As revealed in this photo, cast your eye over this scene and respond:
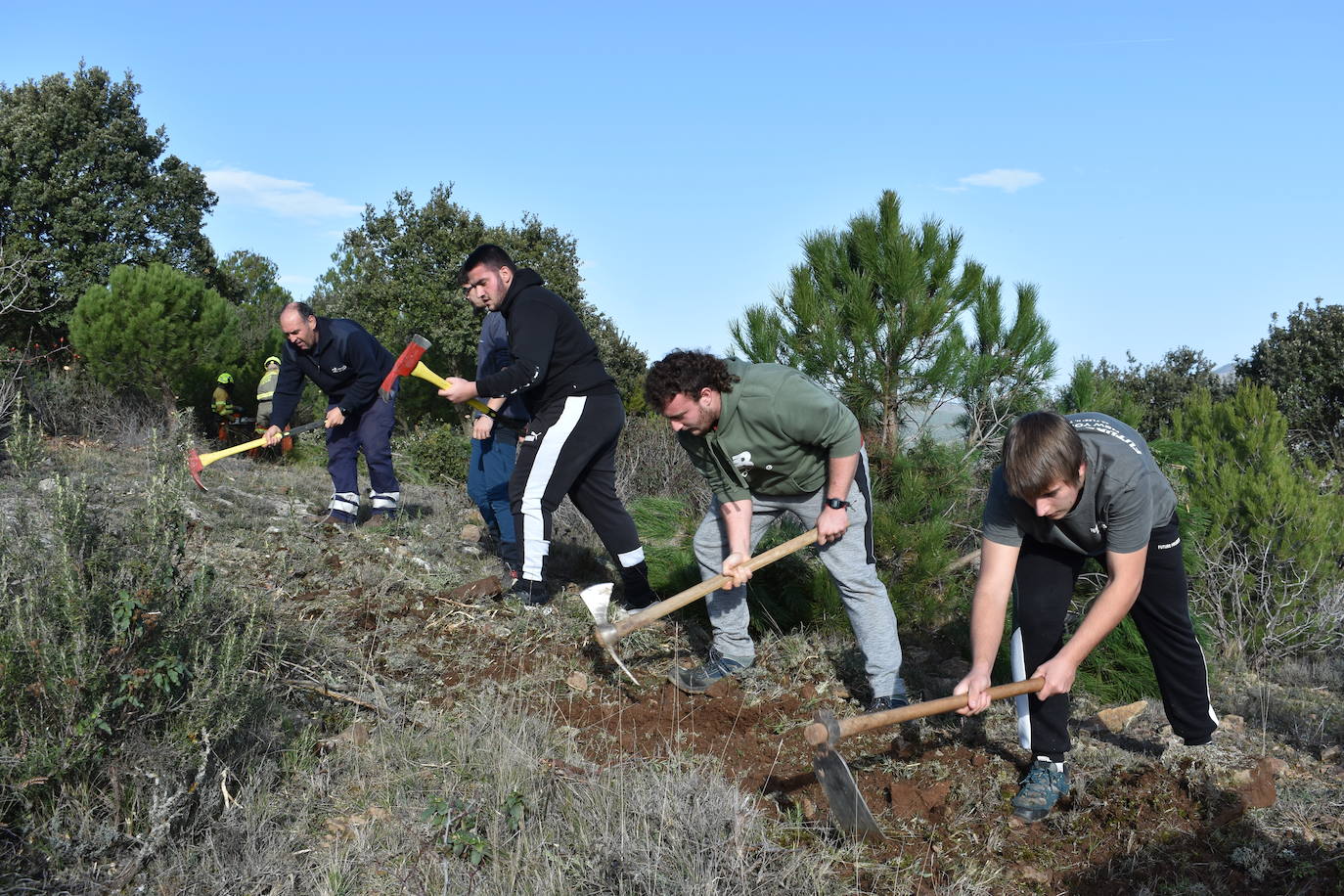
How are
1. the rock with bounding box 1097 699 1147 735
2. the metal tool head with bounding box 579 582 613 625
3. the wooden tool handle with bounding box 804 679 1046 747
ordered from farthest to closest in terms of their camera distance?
1. the metal tool head with bounding box 579 582 613 625
2. the rock with bounding box 1097 699 1147 735
3. the wooden tool handle with bounding box 804 679 1046 747

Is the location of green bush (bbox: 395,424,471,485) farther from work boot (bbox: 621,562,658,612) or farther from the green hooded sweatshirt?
the green hooded sweatshirt

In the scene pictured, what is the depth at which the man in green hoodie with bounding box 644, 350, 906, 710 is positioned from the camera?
3.60 m

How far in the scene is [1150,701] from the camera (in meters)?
4.26

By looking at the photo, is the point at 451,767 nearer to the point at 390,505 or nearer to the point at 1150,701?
the point at 1150,701

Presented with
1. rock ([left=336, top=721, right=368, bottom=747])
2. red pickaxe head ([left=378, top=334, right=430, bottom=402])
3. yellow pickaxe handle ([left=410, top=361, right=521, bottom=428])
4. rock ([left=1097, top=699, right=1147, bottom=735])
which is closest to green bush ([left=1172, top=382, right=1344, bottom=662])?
rock ([left=1097, top=699, right=1147, bottom=735])

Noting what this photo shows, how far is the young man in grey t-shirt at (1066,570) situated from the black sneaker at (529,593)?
2471 millimetres

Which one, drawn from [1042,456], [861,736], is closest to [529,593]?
[861,736]

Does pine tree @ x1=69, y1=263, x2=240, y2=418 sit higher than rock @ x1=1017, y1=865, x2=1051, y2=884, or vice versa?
pine tree @ x1=69, y1=263, x2=240, y2=418

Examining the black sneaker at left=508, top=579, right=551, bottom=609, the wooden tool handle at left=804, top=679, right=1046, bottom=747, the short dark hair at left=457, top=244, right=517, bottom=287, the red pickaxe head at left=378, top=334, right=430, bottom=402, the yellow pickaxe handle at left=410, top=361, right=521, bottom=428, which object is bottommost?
the black sneaker at left=508, top=579, right=551, bottom=609

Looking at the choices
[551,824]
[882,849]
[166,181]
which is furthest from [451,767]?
[166,181]

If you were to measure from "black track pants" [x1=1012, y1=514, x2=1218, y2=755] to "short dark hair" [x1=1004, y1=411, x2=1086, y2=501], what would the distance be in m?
0.67

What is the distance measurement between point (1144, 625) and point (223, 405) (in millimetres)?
10664

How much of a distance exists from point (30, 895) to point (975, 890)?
95.3 inches

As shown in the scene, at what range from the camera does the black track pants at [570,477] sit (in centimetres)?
466
